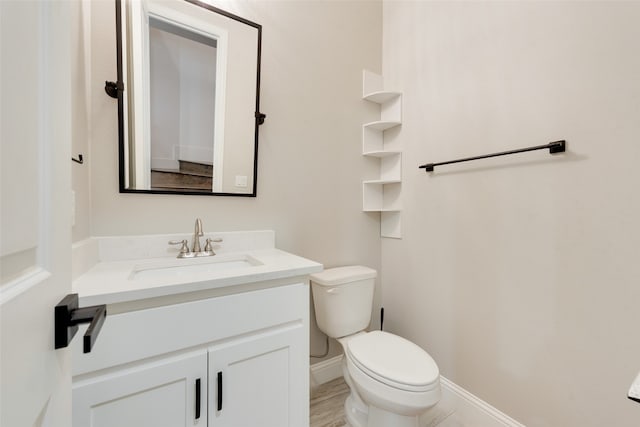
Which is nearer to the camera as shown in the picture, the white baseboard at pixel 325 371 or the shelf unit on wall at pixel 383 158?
the white baseboard at pixel 325 371

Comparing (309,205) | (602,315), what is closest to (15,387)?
(309,205)

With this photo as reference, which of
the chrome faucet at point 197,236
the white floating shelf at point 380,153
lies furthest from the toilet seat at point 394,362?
the white floating shelf at point 380,153

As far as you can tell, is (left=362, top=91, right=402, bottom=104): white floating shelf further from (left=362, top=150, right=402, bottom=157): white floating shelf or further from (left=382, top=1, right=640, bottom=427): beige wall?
(left=362, top=150, right=402, bottom=157): white floating shelf

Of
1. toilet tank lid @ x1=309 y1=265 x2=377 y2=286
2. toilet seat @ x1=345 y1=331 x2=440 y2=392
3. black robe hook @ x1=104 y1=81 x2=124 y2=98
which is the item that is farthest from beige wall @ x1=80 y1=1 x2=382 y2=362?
toilet seat @ x1=345 y1=331 x2=440 y2=392

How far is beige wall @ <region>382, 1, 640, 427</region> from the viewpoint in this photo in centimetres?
103

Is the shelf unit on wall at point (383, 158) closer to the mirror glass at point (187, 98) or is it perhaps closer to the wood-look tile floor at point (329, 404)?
the mirror glass at point (187, 98)

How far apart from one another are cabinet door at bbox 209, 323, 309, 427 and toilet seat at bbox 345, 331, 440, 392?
274mm

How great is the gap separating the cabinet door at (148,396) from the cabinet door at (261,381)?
5cm

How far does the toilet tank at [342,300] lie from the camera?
155 cm

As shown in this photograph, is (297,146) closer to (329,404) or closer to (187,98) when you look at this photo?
(187,98)

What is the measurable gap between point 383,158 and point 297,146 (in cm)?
68

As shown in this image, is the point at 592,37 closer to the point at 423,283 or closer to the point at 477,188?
the point at 477,188

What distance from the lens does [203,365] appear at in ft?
2.97

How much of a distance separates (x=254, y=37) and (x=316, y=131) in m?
0.59
